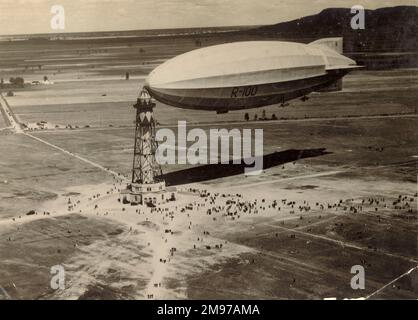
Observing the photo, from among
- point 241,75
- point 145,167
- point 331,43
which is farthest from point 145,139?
point 331,43

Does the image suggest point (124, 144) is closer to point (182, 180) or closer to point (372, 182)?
point (182, 180)

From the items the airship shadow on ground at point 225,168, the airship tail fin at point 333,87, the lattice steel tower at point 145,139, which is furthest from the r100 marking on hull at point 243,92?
the airship tail fin at point 333,87

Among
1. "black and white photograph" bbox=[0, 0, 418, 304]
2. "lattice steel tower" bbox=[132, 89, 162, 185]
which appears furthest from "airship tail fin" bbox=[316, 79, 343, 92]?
"lattice steel tower" bbox=[132, 89, 162, 185]

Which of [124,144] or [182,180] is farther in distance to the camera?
[124,144]

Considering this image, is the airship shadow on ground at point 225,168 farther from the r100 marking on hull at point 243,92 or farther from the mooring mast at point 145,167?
the r100 marking on hull at point 243,92

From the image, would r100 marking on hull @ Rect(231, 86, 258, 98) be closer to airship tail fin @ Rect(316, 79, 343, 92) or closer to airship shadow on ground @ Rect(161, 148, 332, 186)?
airship shadow on ground @ Rect(161, 148, 332, 186)
